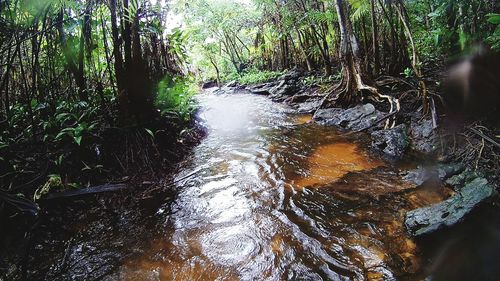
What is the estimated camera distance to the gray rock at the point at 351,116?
7531mm

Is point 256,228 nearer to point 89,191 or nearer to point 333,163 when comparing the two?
point 333,163

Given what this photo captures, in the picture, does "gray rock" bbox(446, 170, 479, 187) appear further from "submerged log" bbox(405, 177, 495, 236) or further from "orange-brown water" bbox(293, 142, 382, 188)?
"orange-brown water" bbox(293, 142, 382, 188)

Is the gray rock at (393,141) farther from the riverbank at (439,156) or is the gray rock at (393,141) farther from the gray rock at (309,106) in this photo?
the gray rock at (309,106)

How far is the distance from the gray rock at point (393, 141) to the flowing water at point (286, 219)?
1.12 ft

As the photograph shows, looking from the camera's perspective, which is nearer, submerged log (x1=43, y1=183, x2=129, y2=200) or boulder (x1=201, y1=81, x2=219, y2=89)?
submerged log (x1=43, y1=183, x2=129, y2=200)

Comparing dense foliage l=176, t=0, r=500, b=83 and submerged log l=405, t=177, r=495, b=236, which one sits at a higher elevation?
dense foliage l=176, t=0, r=500, b=83

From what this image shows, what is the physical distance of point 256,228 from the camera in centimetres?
372

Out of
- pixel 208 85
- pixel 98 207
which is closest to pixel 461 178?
pixel 98 207

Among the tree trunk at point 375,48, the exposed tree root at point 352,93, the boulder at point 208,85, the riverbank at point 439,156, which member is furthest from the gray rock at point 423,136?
the boulder at point 208,85

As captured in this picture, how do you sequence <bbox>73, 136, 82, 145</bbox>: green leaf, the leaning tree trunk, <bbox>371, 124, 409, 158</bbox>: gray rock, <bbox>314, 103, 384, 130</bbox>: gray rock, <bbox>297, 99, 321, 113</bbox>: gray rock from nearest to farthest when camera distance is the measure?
<bbox>73, 136, 82, 145</bbox>: green leaf < <bbox>371, 124, 409, 158</bbox>: gray rock < <bbox>314, 103, 384, 130</bbox>: gray rock < the leaning tree trunk < <bbox>297, 99, 321, 113</bbox>: gray rock

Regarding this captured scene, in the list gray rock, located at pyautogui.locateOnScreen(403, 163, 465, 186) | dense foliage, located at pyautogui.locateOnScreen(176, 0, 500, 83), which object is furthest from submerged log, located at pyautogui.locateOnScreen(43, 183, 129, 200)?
dense foliage, located at pyautogui.locateOnScreen(176, 0, 500, 83)

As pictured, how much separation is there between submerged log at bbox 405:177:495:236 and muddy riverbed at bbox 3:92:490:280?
0.58 feet

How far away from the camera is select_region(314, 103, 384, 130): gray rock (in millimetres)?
7531

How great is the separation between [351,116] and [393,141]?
2.29 metres
